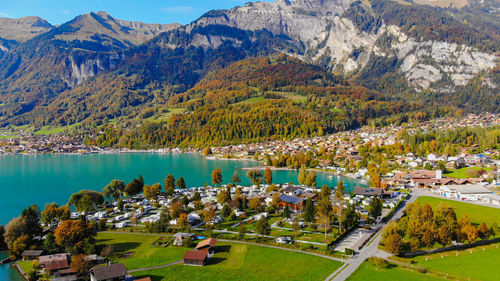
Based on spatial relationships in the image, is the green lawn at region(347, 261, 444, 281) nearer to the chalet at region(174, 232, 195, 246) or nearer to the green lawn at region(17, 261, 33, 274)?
the chalet at region(174, 232, 195, 246)

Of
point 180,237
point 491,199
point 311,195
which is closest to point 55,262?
point 180,237

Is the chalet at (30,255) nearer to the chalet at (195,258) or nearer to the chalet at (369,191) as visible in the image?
the chalet at (195,258)

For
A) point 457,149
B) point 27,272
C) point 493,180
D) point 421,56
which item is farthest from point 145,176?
point 421,56

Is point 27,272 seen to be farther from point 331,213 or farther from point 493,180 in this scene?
point 493,180

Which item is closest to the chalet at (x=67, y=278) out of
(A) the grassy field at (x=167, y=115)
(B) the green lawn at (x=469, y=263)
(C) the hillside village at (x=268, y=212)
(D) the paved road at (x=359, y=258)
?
(C) the hillside village at (x=268, y=212)

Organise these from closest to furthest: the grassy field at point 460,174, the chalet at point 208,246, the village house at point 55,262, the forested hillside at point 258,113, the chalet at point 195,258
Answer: the village house at point 55,262 < the chalet at point 195,258 < the chalet at point 208,246 < the grassy field at point 460,174 < the forested hillside at point 258,113

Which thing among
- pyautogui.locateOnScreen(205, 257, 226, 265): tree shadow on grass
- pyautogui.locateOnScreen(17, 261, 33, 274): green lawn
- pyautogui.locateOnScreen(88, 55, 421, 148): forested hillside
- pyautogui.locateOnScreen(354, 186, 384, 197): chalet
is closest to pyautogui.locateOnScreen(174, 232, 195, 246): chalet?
pyautogui.locateOnScreen(205, 257, 226, 265): tree shadow on grass

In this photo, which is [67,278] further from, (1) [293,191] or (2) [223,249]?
(1) [293,191]
